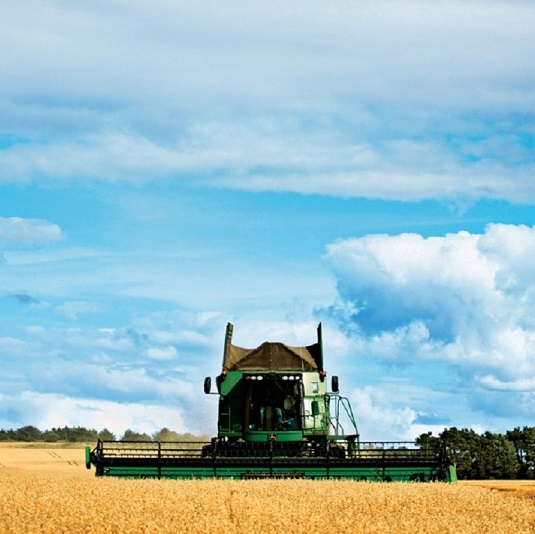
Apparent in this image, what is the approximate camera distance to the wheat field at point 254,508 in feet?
44.5

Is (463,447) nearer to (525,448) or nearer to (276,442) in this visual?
(525,448)

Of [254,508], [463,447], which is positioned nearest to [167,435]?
[463,447]

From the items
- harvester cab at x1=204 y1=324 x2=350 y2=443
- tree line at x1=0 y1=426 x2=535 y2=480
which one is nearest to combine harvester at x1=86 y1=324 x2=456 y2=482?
harvester cab at x1=204 y1=324 x2=350 y2=443

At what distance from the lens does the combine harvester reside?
21844 mm

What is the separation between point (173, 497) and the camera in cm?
1630

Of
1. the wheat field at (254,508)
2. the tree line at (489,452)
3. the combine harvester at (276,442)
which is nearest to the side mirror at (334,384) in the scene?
the combine harvester at (276,442)

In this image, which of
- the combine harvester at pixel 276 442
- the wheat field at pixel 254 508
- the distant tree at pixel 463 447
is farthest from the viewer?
the distant tree at pixel 463 447

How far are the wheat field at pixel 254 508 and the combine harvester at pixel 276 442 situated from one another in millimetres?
1316

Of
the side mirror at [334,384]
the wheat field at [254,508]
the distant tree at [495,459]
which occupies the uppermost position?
the side mirror at [334,384]

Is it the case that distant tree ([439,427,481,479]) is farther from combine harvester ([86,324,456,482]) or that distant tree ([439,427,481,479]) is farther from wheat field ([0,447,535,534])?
wheat field ([0,447,535,534])

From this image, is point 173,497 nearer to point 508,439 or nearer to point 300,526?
point 300,526

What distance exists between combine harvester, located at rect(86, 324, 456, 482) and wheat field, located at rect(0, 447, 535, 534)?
1316 millimetres

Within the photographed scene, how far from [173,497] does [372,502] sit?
3517 mm

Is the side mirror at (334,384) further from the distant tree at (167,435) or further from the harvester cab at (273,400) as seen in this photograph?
the distant tree at (167,435)
